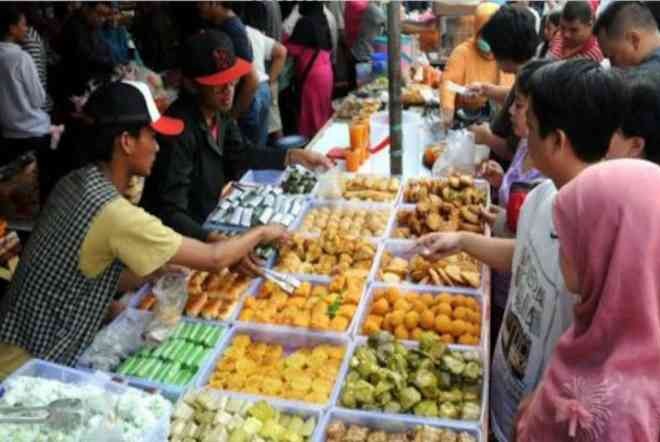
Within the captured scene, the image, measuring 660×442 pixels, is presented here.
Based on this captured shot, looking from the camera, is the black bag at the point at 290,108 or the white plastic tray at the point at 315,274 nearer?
the white plastic tray at the point at 315,274

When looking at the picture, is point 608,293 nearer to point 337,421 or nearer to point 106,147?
point 337,421

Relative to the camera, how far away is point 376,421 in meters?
2.14

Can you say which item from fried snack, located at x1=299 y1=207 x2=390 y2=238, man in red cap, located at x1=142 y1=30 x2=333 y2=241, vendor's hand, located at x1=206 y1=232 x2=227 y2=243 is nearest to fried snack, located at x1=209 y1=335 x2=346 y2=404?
vendor's hand, located at x1=206 y1=232 x2=227 y2=243

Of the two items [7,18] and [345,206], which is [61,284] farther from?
[7,18]

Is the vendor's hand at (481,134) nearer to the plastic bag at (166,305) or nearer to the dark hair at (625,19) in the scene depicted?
the dark hair at (625,19)

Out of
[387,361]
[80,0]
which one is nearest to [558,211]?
[387,361]

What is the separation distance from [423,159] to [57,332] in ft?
8.41

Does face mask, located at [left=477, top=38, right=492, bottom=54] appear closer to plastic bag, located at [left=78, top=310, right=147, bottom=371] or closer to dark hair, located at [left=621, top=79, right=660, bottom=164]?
dark hair, located at [left=621, top=79, right=660, bottom=164]

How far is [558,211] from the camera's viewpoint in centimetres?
150

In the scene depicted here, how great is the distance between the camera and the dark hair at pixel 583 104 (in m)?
1.74

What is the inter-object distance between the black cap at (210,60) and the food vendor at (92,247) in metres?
0.61

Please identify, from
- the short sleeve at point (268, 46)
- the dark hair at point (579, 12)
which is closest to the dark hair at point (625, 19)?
the dark hair at point (579, 12)

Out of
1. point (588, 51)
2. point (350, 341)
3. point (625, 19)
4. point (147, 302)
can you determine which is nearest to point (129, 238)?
point (147, 302)

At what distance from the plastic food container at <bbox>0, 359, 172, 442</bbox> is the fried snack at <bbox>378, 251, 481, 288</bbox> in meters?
1.27
